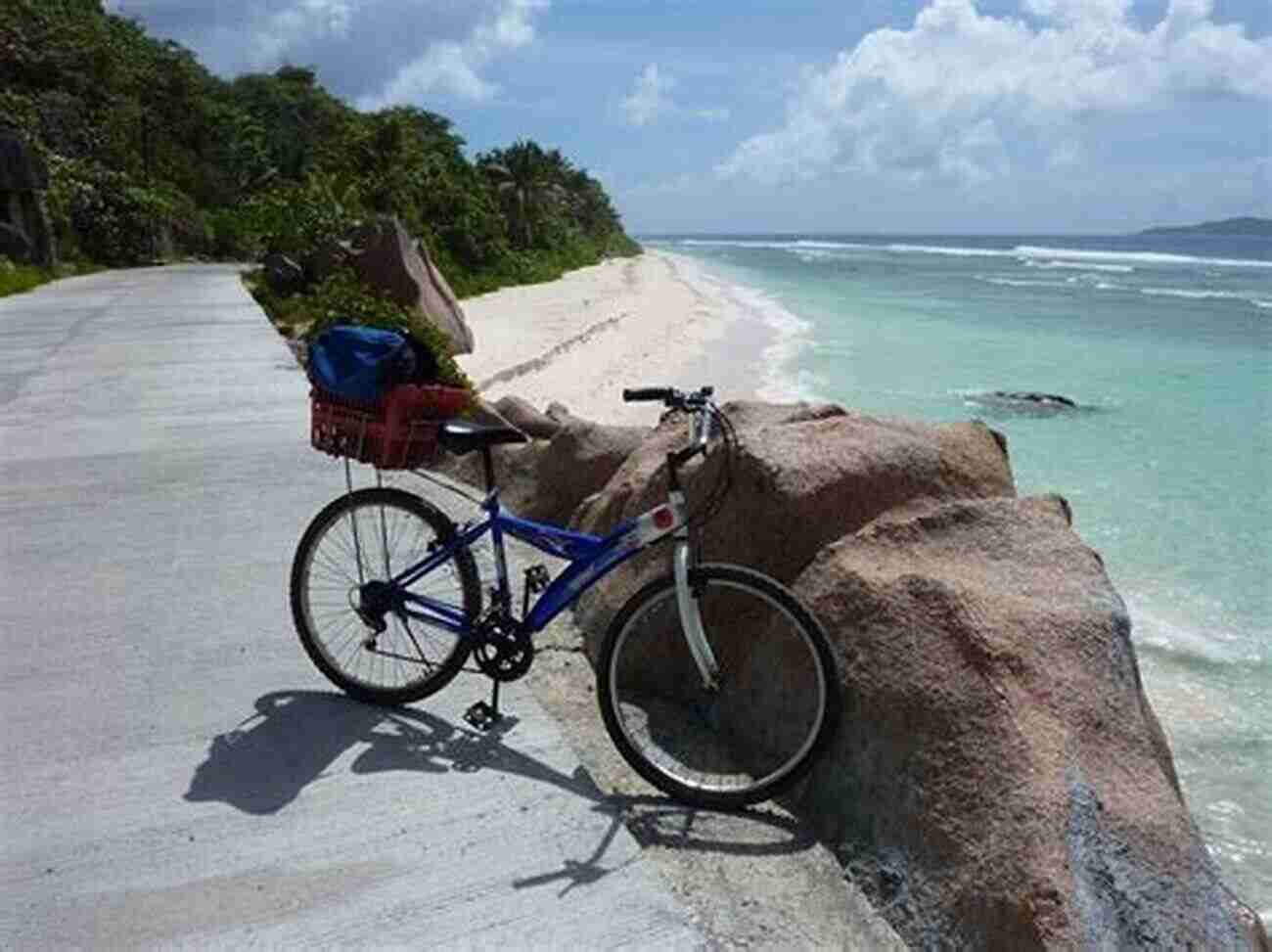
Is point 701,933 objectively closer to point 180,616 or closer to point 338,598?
point 338,598

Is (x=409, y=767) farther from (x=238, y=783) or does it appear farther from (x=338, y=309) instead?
(x=338, y=309)

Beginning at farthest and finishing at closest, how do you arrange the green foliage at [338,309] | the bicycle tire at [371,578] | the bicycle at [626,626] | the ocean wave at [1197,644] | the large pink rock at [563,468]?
the green foliage at [338,309] < the ocean wave at [1197,644] < the large pink rock at [563,468] < the bicycle tire at [371,578] < the bicycle at [626,626]

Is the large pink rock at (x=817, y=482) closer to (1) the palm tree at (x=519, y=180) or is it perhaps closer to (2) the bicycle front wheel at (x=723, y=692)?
(2) the bicycle front wheel at (x=723, y=692)

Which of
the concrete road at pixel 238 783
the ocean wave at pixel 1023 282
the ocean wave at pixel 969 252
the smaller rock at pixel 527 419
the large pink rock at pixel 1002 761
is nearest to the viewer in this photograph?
the large pink rock at pixel 1002 761

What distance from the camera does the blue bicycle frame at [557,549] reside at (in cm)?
365

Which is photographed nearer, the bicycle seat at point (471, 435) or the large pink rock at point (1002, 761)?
the large pink rock at point (1002, 761)

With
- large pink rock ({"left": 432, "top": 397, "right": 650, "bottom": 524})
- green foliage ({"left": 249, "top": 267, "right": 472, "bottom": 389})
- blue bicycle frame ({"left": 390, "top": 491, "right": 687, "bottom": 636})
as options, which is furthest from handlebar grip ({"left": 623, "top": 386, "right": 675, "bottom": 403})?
green foliage ({"left": 249, "top": 267, "right": 472, "bottom": 389})

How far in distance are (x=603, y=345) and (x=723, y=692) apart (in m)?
23.1

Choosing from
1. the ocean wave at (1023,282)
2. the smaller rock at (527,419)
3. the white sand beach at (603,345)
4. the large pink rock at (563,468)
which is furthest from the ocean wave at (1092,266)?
the large pink rock at (563,468)

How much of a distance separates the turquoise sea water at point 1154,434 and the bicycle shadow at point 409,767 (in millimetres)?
3063

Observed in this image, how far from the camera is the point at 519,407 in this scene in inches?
345

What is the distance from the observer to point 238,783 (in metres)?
3.69

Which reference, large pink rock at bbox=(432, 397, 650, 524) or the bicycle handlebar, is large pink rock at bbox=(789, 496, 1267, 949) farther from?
large pink rock at bbox=(432, 397, 650, 524)

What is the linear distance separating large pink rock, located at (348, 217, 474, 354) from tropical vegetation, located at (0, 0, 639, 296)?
164 inches
